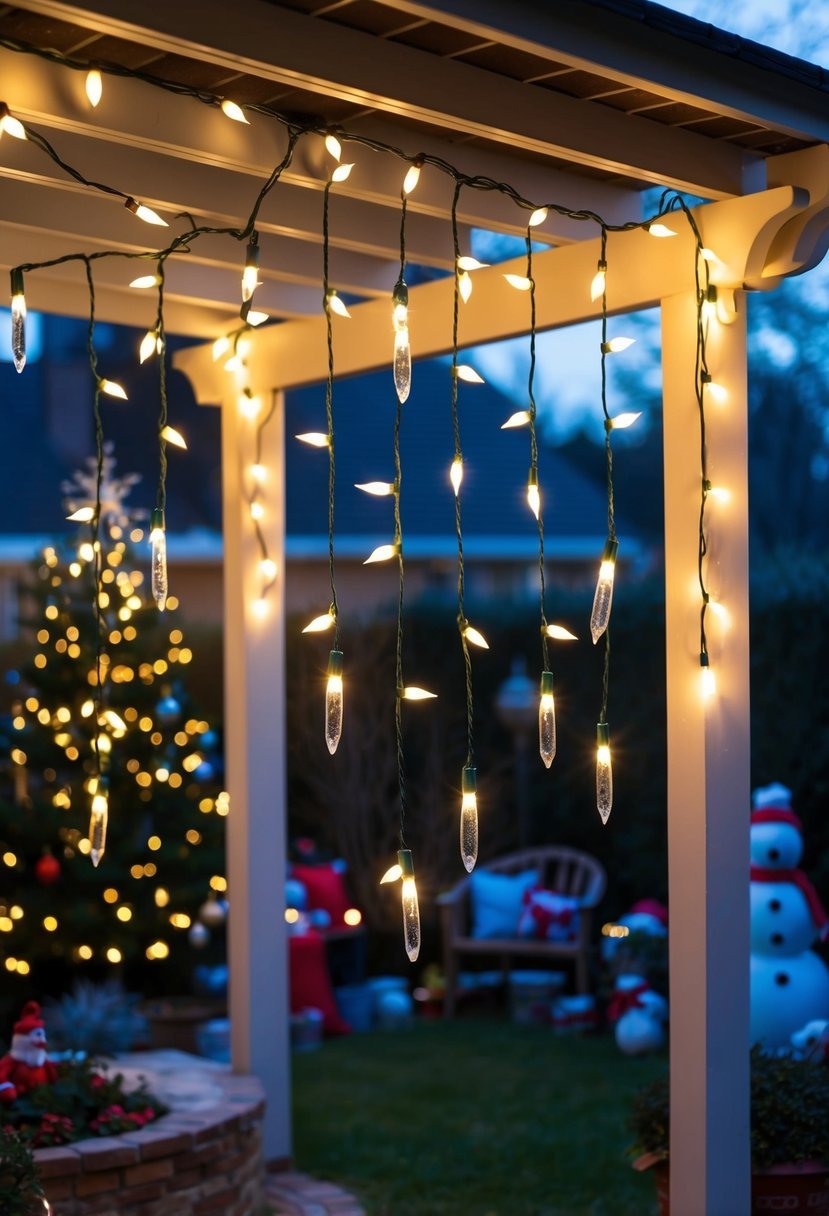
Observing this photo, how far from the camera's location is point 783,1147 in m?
3.81

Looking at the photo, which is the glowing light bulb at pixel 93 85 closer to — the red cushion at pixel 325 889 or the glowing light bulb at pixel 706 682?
the glowing light bulb at pixel 706 682

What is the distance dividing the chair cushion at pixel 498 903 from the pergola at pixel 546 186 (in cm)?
382

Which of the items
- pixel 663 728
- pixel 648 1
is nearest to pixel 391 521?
pixel 663 728

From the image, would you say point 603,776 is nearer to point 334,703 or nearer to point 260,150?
point 334,703

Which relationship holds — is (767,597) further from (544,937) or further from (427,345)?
(427,345)

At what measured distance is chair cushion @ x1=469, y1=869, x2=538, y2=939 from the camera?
7.49 meters

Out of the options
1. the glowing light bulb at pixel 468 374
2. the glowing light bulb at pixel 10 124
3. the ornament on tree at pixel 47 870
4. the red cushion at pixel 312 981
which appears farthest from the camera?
the red cushion at pixel 312 981

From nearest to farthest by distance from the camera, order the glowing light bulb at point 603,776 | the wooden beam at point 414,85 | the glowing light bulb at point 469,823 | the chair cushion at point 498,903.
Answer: the wooden beam at point 414,85 < the glowing light bulb at point 469,823 < the glowing light bulb at point 603,776 < the chair cushion at point 498,903

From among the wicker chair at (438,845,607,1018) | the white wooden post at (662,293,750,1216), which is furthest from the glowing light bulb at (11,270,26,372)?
the wicker chair at (438,845,607,1018)

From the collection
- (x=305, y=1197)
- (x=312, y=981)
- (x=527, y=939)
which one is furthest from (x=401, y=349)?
(x=527, y=939)

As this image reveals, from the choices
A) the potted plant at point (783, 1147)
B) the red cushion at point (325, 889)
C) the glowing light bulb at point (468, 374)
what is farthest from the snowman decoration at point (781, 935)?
the glowing light bulb at point (468, 374)

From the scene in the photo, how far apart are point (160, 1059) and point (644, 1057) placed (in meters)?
2.51

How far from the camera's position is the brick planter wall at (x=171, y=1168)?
12.8 ft

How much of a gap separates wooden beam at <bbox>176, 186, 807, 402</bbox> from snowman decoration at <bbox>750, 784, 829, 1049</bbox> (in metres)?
2.66
